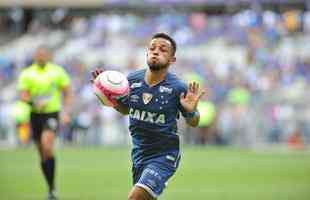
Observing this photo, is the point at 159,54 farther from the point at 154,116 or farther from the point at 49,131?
the point at 49,131

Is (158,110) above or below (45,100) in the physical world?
above

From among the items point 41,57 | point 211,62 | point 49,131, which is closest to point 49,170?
point 49,131

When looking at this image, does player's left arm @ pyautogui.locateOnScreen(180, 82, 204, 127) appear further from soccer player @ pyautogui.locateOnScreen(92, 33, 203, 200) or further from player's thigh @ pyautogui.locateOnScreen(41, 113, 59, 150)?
player's thigh @ pyautogui.locateOnScreen(41, 113, 59, 150)

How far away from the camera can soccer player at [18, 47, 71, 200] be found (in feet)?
45.9

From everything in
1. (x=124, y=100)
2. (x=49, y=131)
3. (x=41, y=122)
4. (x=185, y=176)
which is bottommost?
(x=185, y=176)

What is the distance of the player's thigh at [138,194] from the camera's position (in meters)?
8.59

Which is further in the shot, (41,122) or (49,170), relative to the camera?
(41,122)

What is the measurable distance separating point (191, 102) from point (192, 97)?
5cm

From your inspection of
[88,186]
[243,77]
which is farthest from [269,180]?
[243,77]

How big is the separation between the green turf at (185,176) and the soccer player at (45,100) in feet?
2.23

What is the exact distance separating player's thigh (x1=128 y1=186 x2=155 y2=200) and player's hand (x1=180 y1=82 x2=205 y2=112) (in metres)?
0.94

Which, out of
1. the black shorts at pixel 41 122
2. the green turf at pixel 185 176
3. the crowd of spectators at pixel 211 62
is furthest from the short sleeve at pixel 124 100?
the crowd of spectators at pixel 211 62

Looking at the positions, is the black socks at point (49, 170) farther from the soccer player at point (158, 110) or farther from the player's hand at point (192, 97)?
the player's hand at point (192, 97)

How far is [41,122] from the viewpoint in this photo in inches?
568
